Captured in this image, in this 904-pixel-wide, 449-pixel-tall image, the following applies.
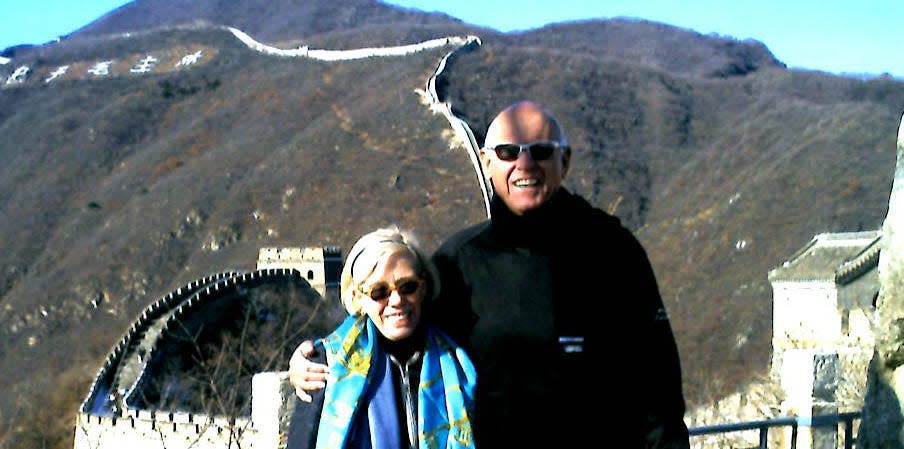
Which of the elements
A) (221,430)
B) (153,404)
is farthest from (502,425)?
(153,404)

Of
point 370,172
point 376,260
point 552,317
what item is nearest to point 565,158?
point 552,317

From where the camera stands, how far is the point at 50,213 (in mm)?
68812

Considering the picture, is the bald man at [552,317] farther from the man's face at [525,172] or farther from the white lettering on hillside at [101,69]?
the white lettering on hillside at [101,69]

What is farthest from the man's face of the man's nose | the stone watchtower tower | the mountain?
the mountain

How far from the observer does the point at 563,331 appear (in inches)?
135

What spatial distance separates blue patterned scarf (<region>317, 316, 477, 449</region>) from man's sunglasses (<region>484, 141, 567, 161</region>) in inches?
24.7

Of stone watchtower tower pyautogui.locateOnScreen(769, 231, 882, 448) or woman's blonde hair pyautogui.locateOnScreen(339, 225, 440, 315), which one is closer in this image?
woman's blonde hair pyautogui.locateOnScreen(339, 225, 440, 315)

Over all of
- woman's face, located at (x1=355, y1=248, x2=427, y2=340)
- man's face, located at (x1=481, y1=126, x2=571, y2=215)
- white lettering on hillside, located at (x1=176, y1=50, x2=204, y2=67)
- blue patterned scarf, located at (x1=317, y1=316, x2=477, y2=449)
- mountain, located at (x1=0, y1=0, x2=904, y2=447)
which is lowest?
blue patterned scarf, located at (x1=317, y1=316, x2=477, y2=449)

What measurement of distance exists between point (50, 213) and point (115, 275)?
16880mm

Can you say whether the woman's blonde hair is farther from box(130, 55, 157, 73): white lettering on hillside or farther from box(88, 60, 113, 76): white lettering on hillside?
box(88, 60, 113, 76): white lettering on hillside

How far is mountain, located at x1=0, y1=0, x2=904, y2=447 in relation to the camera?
3822 cm

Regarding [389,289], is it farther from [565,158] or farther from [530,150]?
[565,158]

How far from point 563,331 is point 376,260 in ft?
2.05

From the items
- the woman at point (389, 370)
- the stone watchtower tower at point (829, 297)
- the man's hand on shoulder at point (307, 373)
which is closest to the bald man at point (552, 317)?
the woman at point (389, 370)
